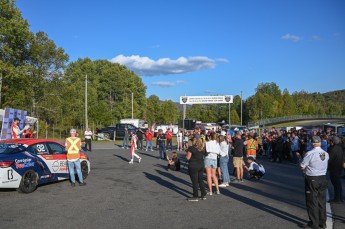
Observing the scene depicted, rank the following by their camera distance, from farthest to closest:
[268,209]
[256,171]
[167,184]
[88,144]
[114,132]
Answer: [114,132] < [88,144] < [256,171] < [167,184] < [268,209]

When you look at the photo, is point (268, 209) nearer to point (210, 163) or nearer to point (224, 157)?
point (210, 163)

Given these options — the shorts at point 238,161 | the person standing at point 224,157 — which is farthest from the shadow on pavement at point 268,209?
the shorts at point 238,161

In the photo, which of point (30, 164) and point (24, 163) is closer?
point (24, 163)

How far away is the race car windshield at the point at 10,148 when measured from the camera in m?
10.5

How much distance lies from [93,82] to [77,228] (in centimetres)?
6919

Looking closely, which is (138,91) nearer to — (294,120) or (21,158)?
(294,120)

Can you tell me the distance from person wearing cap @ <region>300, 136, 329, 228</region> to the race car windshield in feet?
25.2

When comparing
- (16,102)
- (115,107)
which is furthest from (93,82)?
(16,102)

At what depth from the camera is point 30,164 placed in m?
10.7

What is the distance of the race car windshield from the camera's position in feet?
34.5

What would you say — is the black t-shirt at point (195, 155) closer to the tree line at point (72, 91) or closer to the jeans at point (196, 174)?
the jeans at point (196, 174)

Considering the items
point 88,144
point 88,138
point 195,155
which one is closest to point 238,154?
point 195,155

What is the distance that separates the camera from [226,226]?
713cm

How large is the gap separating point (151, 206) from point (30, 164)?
3.95 m
